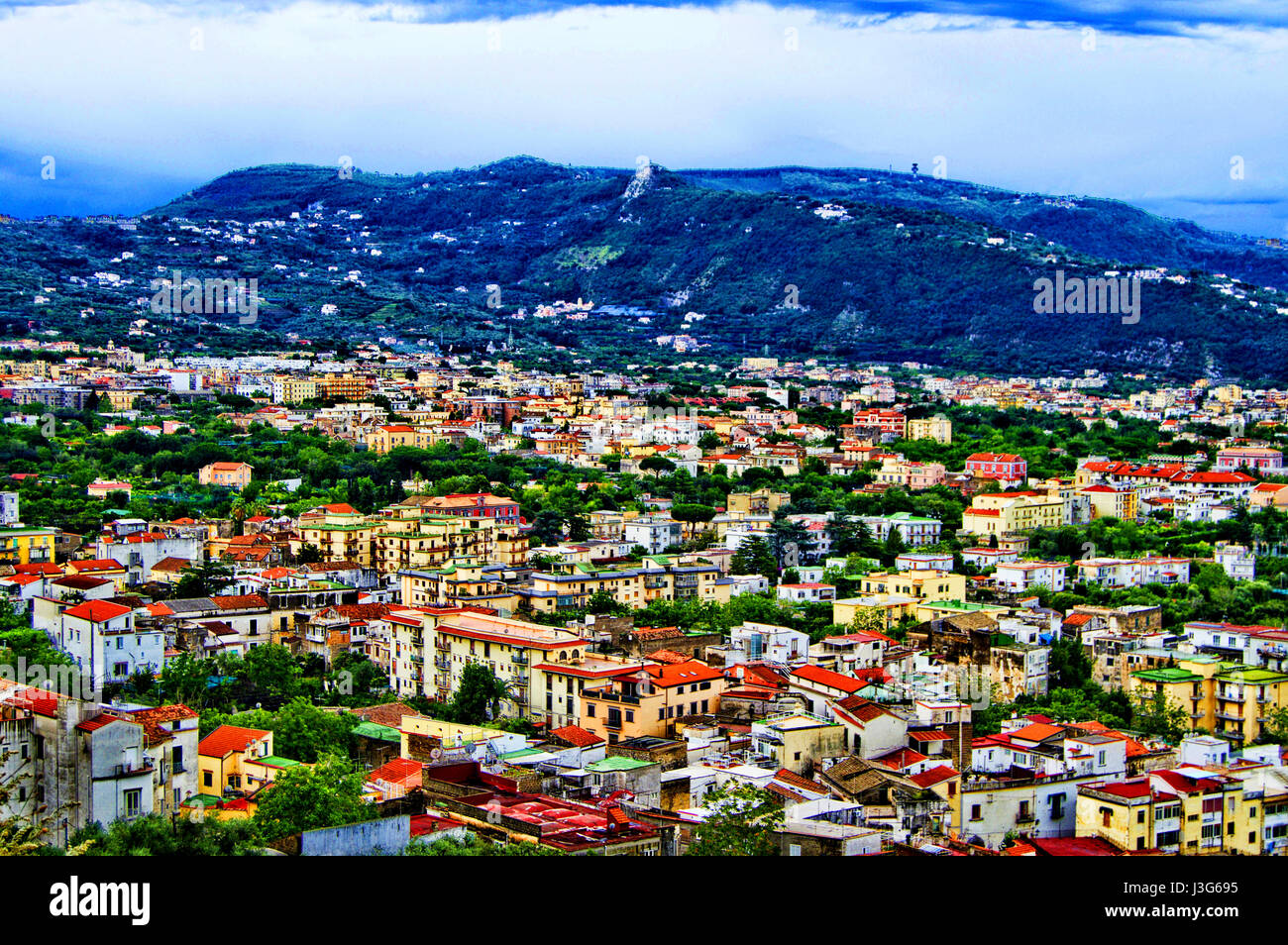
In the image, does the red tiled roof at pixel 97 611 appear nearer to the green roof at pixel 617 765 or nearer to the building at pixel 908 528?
the green roof at pixel 617 765

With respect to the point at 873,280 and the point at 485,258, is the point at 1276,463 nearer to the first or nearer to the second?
the point at 873,280

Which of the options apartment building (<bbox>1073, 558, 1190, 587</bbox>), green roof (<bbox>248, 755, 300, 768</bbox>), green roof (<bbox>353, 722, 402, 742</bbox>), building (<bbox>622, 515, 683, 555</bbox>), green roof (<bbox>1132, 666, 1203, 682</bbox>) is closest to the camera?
green roof (<bbox>248, 755, 300, 768</bbox>)

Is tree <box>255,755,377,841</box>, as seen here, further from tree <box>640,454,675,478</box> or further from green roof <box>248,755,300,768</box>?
tree <box>640,454,675,478</box>

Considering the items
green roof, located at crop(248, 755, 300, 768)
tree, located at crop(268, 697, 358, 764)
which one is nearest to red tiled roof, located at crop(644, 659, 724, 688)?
tree, located at crop(268, 697, 358, 764)

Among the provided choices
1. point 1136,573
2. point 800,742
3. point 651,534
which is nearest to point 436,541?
point 651,534

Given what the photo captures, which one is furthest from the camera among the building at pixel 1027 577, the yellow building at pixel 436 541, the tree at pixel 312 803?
the yellow building at pixel 436 541

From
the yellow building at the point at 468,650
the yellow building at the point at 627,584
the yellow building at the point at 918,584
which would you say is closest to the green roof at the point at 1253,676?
the yellow building at the point at 918,584

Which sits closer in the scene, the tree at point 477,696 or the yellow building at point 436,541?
the tree at point 477,696
